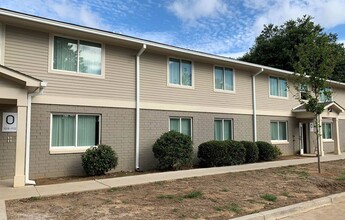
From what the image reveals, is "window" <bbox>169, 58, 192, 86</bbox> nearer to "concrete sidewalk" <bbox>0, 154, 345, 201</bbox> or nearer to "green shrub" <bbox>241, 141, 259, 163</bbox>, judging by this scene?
"green shrub" <bbox>241, 141, 259, 163</bbox>

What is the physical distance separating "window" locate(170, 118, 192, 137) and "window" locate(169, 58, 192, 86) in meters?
1.75

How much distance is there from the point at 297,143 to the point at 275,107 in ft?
Answer: 10.3

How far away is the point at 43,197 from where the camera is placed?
25.8 feet

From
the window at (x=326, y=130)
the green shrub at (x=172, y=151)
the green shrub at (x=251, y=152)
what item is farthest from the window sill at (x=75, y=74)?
the window at (x=326, y=130)

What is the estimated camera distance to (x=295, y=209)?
7.21 m

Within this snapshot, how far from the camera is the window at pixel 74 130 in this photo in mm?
11359

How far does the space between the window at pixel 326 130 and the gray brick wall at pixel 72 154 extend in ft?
52.0

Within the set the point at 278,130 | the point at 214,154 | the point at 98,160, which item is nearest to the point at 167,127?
the point at 214,154

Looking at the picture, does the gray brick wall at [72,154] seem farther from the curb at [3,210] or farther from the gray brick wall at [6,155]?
the curb at [3,210]

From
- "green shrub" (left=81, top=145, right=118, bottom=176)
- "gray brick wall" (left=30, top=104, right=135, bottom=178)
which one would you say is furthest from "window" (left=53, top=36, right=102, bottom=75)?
"green shrub" (left=81, top=145, right=118, bottom=176)

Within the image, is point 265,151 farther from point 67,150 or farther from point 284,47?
point 284,47

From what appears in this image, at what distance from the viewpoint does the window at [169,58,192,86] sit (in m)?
14.8

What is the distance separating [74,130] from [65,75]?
2.08m

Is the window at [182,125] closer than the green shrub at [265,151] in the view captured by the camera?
Yes
